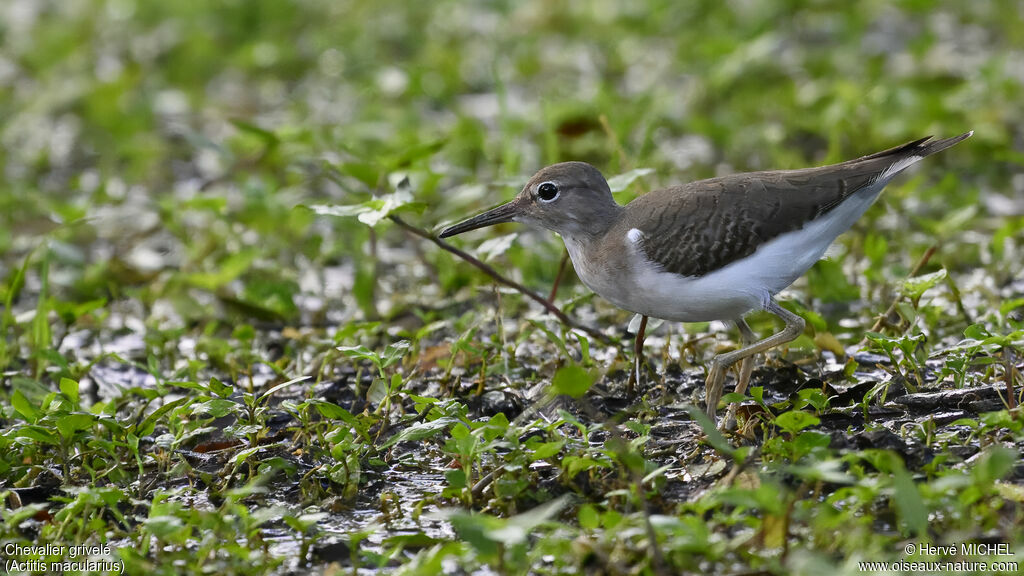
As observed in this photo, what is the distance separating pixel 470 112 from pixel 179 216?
3195 millimetres

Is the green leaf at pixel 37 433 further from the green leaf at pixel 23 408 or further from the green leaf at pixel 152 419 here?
the green leaf at pixel 152 419

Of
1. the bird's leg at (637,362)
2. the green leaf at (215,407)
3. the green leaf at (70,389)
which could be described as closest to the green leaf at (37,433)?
the green leaf at (70,389)

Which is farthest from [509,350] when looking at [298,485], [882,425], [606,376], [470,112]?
[470,112]

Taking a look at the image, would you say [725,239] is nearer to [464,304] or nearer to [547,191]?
[547,191]

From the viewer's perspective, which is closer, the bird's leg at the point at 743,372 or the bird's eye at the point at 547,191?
the bird's leg at the point at 743,372

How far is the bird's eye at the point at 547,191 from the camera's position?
586cm

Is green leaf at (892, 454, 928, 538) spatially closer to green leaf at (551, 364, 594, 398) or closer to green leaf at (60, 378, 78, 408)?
green leaf at (551, 364, 594, 398)

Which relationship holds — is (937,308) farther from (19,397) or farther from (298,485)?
(19,397)

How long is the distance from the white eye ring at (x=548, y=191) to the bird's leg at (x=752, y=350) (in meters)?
1.14

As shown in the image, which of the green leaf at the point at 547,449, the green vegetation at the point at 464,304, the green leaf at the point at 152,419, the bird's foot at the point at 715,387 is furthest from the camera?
the bird's foot at the point at 715,387

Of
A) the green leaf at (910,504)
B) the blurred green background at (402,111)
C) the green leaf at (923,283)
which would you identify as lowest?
the green leaf at (910,504)

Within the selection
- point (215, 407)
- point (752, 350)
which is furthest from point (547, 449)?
point (215, 407)

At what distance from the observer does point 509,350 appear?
6297mm

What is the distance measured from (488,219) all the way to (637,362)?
1.06m
